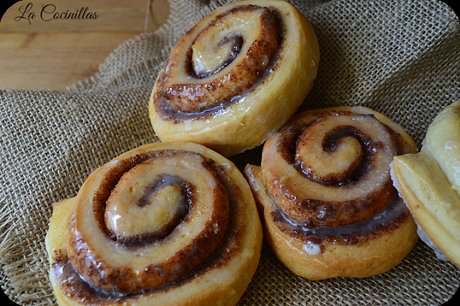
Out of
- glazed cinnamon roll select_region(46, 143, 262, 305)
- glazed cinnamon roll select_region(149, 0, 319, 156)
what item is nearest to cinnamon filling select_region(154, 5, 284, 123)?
glazed cinnamon roll select_region(149, 0, 319, 156)

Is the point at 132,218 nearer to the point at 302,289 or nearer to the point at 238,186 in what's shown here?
the point at 238,186

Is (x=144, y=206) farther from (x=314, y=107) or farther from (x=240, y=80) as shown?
(x=314, y=107)

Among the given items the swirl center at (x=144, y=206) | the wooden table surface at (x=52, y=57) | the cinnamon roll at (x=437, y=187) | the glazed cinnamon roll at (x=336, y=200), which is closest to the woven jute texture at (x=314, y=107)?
the glazed cinnamon roll at (x=336, y=200)

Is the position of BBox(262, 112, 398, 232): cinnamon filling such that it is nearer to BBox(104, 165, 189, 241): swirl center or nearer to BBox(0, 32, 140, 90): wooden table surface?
BBox(104, 165, 189, 241): swirl center

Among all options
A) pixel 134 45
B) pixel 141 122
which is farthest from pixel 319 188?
pixel 134 45

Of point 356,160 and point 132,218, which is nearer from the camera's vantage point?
point 132,218

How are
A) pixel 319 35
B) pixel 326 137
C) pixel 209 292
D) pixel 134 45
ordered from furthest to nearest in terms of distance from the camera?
pixel 134 45 < pixel 319 35 < pixel 326 137 < pixel 209 292
